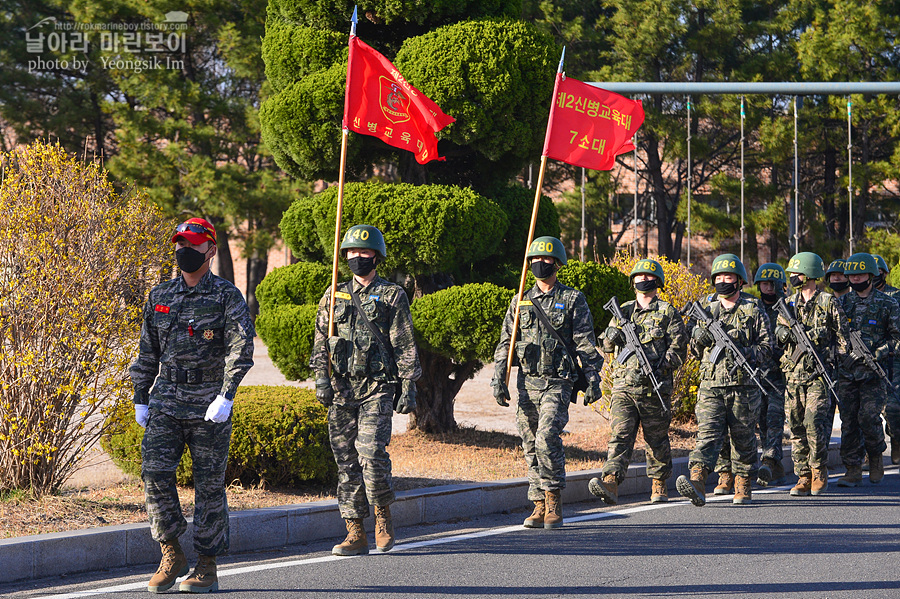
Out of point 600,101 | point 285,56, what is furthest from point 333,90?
point 600,101

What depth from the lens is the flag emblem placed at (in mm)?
8109

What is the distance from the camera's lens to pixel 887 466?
428 inches

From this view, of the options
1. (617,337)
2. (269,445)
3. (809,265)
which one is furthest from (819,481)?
(269,445)

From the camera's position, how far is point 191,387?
210 inches

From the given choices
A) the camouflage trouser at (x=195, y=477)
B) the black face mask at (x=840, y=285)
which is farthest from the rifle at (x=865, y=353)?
the camouflage trouser at (x=195, y=477)

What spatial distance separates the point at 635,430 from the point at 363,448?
278cm

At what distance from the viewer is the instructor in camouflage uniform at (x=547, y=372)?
7.08 m

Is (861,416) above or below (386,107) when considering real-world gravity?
below

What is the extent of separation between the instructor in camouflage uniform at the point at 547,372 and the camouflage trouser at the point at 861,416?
370 cm

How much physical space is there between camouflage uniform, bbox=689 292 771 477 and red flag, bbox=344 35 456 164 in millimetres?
2975

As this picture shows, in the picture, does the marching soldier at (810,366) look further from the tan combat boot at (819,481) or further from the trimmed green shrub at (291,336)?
the trimmed green shrub at (291,336)

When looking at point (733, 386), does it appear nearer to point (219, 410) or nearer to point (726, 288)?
point (726, 288)

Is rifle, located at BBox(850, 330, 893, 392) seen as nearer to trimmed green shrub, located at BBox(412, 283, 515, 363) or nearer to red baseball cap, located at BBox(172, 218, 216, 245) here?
trimmed green shrub, located at BBox(412, 283, 515, 363)

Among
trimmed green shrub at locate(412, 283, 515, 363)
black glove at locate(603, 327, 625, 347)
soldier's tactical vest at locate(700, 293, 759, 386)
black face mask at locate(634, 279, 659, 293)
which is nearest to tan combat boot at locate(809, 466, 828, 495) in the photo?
soldier's tactical vest at locate(700, 293, 759, 386)
